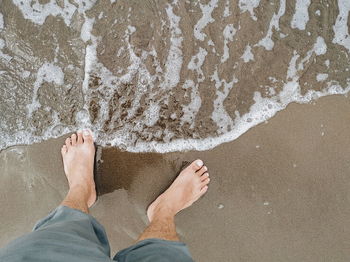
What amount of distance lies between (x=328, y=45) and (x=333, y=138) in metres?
0.64

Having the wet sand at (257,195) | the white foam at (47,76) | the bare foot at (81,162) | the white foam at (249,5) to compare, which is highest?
the white foam at (249,5)

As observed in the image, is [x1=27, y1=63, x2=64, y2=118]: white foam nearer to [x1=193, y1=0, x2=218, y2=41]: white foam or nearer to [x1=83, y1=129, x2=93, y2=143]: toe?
Answer: [x1=83, y1=129, x2=93, y2=143]: toe

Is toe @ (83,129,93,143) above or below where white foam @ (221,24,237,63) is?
below

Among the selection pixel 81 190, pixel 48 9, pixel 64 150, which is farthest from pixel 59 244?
pixel 48 9

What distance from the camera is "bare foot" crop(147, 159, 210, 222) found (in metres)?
2.31

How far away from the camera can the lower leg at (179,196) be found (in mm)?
2254

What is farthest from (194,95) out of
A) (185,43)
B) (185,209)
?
(185,209)

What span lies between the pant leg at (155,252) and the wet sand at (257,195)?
1.26 ft

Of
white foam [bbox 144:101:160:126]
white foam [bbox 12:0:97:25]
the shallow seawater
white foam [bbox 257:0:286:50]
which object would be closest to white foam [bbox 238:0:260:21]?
the shallow seawater

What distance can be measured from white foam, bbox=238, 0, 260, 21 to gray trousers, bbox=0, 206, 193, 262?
5.15 ft

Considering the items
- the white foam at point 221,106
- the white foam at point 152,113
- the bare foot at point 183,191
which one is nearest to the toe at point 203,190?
the bare foot at point 183,191

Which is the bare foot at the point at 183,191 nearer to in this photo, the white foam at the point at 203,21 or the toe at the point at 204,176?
the toe at the point at 204,176

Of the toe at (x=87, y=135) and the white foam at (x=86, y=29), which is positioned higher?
the white foam at (x=86, y=29)

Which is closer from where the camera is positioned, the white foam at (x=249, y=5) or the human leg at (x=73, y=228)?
the human leg at (x=73, y=228)
